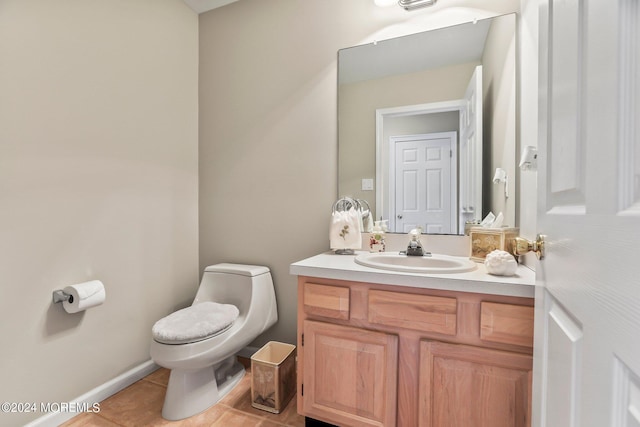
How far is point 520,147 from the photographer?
4.48 feet

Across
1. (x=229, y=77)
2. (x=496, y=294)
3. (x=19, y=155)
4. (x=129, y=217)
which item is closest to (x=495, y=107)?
(x=496, y=294)

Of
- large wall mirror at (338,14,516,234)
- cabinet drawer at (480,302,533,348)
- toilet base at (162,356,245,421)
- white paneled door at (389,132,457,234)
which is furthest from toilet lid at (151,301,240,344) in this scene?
cabinet drawer at (480,302,533,348)

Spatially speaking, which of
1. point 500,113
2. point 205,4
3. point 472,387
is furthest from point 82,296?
point 500,113

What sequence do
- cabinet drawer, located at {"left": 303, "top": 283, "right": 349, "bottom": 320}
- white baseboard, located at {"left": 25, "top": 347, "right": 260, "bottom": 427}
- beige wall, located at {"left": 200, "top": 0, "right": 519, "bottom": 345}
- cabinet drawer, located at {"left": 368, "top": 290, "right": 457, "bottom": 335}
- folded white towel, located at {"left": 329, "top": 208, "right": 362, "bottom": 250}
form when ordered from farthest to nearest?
beige wall, located at {"left": 200, "top": 0, "right": 519, "bottom": 345} → folded white towel, located at {"left": 329, "top": 208, "right": 362, "bottom": 250} → white baseboard, located at {"left": 25, "top": 347, "right": 260, "bottom": 427} → cabinet drawer, located at {"left": 303, "top": 283, "right": 349, "bottom": 320} → cabinet drawer, located at {"left": 368, "top": 290, "right": 457, "bottom": 335}

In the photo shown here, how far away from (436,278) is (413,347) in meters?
0.29

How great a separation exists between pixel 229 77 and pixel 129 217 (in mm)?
1158

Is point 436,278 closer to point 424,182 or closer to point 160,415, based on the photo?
point 424,182

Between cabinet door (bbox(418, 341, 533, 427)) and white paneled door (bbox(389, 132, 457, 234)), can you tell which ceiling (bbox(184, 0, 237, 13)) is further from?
cabinet door (bbox(418, 341, 533, 427))

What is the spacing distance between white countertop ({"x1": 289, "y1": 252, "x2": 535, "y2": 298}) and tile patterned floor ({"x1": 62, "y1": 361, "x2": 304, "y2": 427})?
2.60 feet

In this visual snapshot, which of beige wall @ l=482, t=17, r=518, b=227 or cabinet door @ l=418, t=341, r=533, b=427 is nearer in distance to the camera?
cabinet door @ l=418, t=341, r=533, b=427

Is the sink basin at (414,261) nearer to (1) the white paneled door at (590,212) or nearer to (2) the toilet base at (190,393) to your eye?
(1) the white paneled door at (590,212)

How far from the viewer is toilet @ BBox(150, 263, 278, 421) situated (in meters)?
1.41

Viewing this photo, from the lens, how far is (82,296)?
142 centimetres

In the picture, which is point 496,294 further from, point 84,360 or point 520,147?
point 84,360
